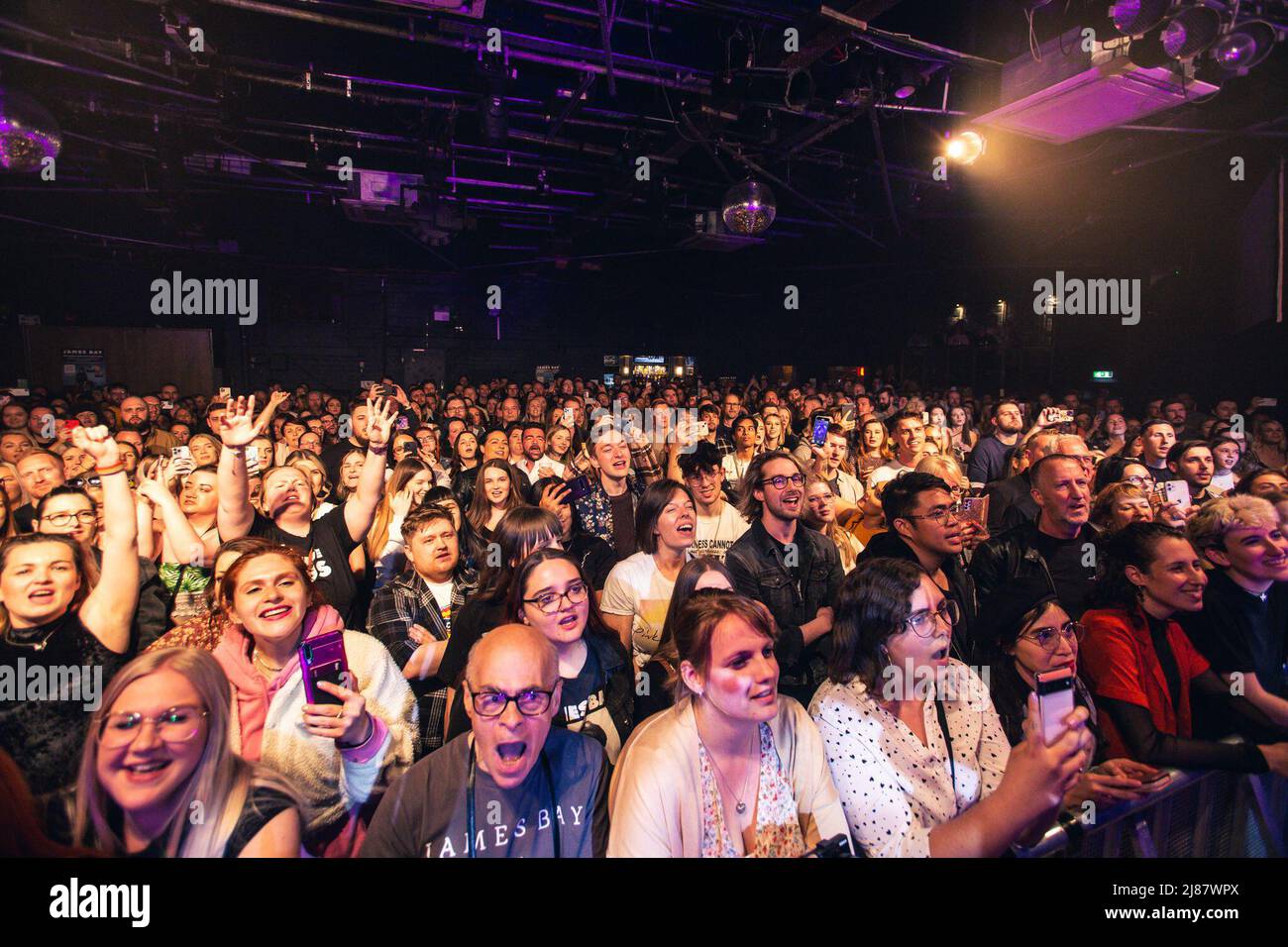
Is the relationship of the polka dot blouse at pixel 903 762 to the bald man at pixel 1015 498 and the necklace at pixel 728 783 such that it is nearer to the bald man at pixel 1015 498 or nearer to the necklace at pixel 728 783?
the necklace at pixel 728 783

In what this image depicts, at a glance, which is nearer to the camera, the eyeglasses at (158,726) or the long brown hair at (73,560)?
the eyeglasses at (158,726)

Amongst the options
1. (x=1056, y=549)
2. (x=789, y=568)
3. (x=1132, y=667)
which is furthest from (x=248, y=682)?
(x=1056, y=549)

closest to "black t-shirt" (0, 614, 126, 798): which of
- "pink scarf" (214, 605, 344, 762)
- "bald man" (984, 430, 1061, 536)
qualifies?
"pink scarf" (214, 605, 344, 762)

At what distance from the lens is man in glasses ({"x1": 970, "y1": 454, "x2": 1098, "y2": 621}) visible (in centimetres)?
285

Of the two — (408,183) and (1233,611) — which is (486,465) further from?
(408,183)

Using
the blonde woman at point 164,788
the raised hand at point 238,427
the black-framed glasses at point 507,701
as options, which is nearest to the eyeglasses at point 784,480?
the black-framed glasses at point 507,701

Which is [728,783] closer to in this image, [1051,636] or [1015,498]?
[1051,636]

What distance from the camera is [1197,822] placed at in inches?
75.3

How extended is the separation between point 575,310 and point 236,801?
563 inches

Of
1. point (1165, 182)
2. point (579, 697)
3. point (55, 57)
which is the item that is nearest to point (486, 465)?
point (579, 697)

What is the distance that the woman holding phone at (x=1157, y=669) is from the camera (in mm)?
1890

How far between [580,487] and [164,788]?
2.63m

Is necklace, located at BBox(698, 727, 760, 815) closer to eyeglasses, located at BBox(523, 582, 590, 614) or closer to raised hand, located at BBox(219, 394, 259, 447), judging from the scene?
eyeglasses, located at BBox(523, 582, 590, 614)

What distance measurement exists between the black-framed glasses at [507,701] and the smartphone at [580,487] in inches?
87.6
